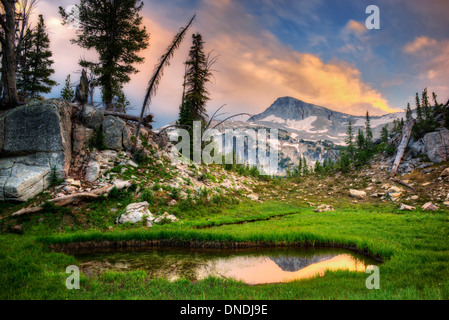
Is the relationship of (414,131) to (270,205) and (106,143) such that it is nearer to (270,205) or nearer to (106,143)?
(270,205)

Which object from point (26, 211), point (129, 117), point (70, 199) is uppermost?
point (129, 117)

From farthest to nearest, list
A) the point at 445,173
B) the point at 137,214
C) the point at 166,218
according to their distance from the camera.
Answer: the point at 445,173 → the point at 166,218 → the point at 137,214

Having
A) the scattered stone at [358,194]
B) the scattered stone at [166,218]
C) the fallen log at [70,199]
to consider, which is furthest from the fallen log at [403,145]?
the fallen log at [70,199]

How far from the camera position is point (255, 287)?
19.5 feet

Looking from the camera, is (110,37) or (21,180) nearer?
(21,180)

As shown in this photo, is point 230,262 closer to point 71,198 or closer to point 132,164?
point 71,198

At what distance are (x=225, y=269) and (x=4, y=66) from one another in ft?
78.2

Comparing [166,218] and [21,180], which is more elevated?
[21,180]

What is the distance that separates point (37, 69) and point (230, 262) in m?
42.9

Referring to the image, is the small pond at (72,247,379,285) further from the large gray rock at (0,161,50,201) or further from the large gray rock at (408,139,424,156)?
the large gray rock at (408,139,424,156)

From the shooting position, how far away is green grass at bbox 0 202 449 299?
201 inches

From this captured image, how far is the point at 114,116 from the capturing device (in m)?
22.3

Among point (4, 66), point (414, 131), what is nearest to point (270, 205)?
point (4, 66)

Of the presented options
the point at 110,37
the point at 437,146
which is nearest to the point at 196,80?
the point at 110,37
